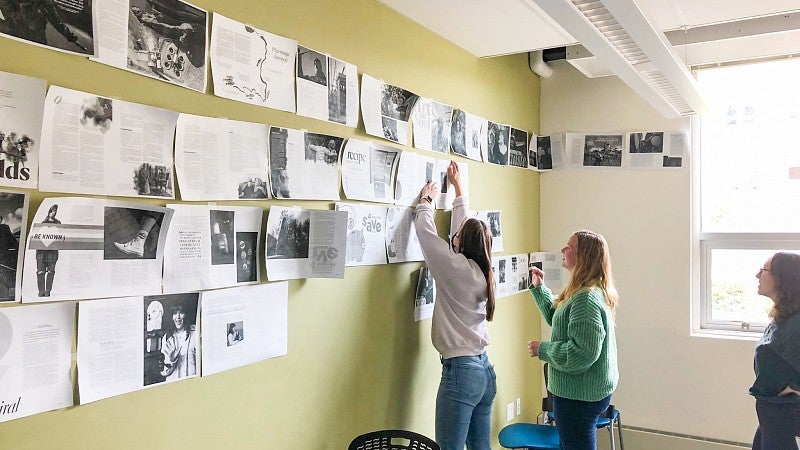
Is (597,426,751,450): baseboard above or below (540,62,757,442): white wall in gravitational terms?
below

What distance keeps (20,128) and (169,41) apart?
1.63 feet

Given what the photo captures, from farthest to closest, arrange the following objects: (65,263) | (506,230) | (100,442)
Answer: (506,230), (100,442), (65,263)

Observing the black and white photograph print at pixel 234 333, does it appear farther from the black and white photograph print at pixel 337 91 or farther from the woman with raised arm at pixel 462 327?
the woman with raised arm at pixel 462 327

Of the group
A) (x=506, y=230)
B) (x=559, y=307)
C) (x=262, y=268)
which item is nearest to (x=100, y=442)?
(x=262, y=268)

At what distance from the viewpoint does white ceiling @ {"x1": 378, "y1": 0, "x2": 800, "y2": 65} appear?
2.64 metres

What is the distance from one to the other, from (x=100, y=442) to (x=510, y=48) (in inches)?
104

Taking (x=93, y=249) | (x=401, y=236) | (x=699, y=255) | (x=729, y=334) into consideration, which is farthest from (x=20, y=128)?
(x=729, y=334)

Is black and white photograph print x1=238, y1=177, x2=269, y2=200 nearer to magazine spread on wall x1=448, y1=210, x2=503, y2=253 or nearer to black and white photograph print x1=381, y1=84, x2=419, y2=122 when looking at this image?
black and white photograph print x1=381, y1=84, x2=419, y2=122

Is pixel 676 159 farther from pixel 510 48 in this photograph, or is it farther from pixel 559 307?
pixel 559 307

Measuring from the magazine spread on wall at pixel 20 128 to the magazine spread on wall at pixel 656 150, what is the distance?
342 centimetres

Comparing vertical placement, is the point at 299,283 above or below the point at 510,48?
below

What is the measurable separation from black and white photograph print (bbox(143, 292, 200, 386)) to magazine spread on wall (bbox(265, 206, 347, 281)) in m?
0.37

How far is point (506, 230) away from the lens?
12.1 feet

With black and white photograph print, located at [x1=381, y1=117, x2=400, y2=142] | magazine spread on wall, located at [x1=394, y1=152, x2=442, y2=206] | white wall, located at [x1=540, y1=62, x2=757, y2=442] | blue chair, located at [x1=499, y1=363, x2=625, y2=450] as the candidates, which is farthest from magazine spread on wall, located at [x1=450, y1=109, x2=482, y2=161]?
blue chair, located at [x1=499, y1=363, x2=625, y2=450]
